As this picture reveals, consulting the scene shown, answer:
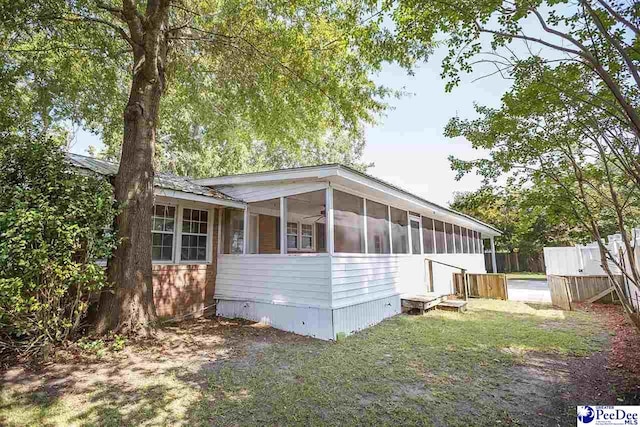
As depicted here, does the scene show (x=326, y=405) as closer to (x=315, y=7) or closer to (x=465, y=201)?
(x=465, y=201)

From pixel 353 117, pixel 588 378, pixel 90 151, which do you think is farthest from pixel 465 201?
pixel 90 151


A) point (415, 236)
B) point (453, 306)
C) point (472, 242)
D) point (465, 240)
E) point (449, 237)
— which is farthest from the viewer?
point (472, 242)

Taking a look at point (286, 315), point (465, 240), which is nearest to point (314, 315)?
point (286, 315)

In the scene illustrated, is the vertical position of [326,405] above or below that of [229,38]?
below

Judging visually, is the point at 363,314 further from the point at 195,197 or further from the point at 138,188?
the point at 138,188

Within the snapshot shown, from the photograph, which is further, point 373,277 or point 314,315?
point 373,277

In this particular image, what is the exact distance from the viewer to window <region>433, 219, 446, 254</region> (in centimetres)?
1258

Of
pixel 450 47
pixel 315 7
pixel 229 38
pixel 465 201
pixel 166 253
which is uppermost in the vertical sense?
pixel 315 7

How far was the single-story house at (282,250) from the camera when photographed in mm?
6508

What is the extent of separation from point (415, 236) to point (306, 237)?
3.79m

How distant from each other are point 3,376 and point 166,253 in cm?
370

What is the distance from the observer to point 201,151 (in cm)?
2072

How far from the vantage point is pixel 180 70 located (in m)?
10.3

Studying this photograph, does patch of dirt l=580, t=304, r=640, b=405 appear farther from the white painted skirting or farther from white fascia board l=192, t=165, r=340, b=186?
white fascia board l=192, t=165, r=340, b=186
